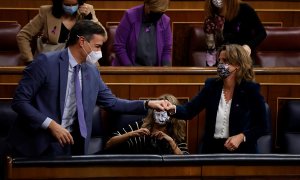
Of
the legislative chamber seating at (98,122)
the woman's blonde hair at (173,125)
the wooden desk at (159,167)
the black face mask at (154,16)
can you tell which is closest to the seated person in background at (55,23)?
the black face mask at (154,16)

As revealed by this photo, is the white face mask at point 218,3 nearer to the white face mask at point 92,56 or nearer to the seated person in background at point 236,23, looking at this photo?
the seated person in background at point 236,23

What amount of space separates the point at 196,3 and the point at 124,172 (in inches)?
47.7

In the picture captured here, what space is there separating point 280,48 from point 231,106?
0.70 metres

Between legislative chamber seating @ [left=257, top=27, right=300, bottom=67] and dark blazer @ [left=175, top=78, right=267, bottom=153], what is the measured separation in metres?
0.64

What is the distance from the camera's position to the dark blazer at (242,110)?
4.98ft

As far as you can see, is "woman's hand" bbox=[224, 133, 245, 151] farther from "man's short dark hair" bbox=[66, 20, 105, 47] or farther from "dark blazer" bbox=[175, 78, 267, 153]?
"man's short dark hair" bbox=[66, 20, 105, 47]

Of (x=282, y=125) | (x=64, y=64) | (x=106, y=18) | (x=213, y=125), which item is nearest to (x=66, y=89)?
(x=64, y=64)

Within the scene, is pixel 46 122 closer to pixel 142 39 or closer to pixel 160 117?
pixel 160 117

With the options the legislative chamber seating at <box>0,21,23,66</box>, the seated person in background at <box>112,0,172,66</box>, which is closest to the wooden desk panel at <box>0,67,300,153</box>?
the seated person in background at <box>112,0,172,66</box>

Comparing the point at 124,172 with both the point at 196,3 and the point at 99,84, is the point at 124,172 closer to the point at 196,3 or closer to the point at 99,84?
the point at 99,84

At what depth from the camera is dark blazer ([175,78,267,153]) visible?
1517 mm

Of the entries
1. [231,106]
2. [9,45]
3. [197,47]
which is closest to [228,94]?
[231,106]

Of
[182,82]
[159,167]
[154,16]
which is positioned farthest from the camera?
[154,16]

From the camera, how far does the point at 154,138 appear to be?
1.54m
